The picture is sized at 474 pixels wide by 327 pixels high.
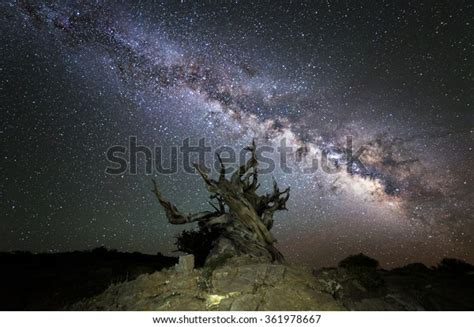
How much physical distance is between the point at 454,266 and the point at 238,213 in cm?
1693

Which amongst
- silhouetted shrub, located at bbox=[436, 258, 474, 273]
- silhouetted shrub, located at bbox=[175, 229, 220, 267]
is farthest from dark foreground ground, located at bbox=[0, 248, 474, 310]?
silhouetted shrub, located at bbox=[175, 229, 220, 267]

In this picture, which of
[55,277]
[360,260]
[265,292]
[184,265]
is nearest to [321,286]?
[265,292]

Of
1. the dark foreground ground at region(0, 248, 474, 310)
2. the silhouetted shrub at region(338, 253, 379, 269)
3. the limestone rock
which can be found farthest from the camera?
the silhouetted shrub at region(338, 253, 379, 269)

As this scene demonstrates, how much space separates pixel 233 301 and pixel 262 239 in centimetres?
677

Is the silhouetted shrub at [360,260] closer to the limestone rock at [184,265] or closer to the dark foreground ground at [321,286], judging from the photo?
the dark foreground ground at [321,286]

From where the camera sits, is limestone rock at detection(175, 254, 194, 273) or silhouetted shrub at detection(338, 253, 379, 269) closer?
limestone rock at detection(175, 254, 194, 273)

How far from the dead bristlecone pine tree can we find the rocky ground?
8.48ft

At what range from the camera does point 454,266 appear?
25.4 m

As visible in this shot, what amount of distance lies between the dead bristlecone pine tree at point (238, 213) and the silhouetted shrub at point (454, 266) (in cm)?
1401

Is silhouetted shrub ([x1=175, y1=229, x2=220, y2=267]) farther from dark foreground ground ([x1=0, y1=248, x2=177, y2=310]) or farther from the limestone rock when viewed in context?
the limestone rock

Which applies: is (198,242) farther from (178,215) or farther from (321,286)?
(321,286)

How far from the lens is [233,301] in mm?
11438

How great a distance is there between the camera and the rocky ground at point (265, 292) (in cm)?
1166

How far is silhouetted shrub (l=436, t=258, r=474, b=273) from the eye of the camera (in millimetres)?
24931
